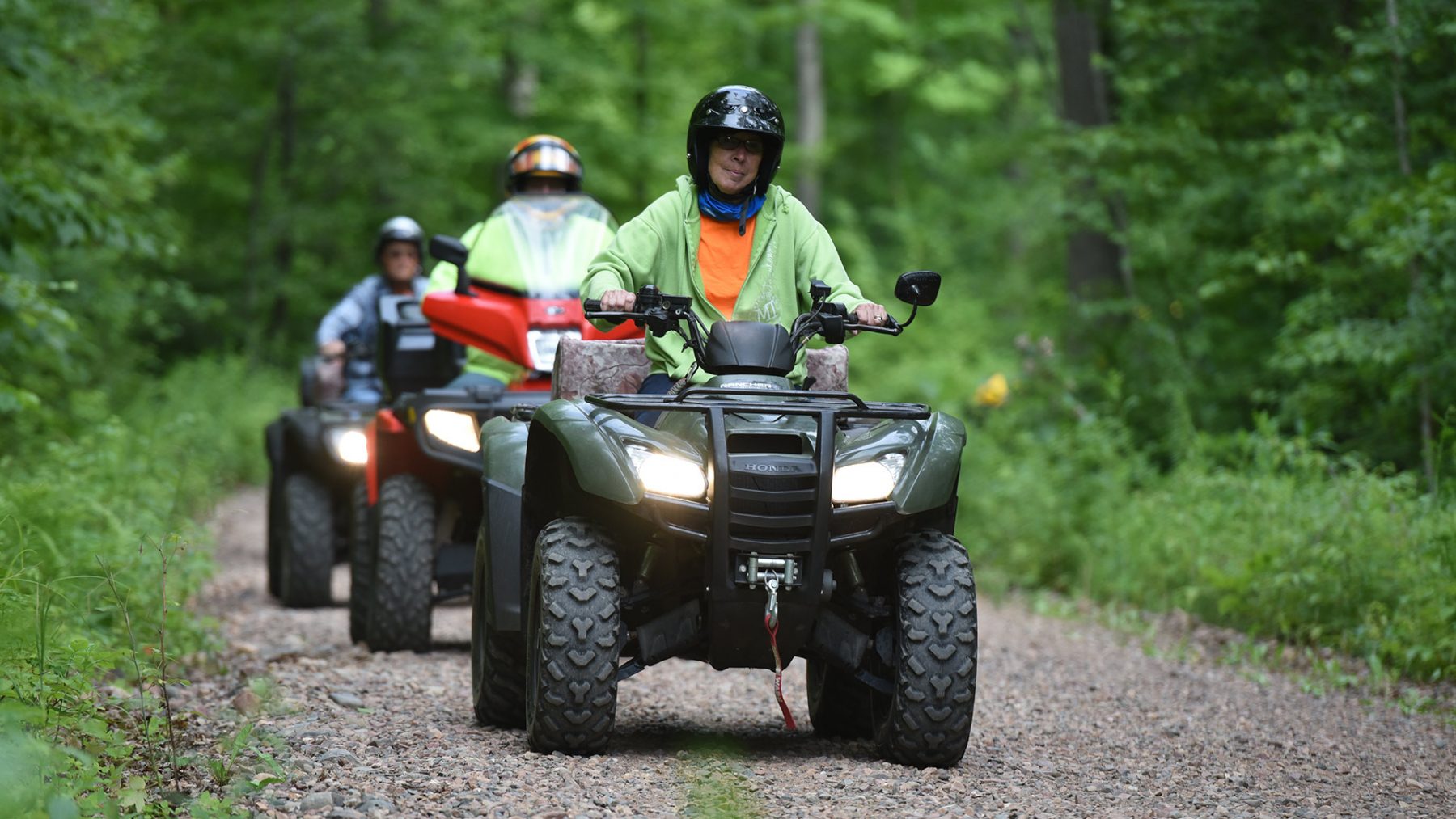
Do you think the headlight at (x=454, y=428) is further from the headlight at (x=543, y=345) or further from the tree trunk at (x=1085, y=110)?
the tree trunk at (x=1085, y=110)

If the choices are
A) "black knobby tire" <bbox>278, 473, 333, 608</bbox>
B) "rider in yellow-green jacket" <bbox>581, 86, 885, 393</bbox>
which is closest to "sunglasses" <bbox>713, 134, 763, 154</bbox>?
"rider in yellow-green jacket" <bbox>581, 86, 885, 393</bbox>

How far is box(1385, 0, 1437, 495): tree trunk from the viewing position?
33.5 feet

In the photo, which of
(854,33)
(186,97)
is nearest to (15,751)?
(186,97)

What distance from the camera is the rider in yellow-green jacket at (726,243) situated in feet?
19.6

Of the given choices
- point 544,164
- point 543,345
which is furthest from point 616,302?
point 544,164

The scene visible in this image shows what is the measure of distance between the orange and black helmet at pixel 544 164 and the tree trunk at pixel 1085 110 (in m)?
7.38

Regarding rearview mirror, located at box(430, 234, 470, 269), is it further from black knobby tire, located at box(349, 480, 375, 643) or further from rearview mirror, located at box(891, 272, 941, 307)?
rearview mirror, located at box(891, 272, 941, 307)

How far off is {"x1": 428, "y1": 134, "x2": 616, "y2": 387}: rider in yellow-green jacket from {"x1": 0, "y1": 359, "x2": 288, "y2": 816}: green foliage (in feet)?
5.77

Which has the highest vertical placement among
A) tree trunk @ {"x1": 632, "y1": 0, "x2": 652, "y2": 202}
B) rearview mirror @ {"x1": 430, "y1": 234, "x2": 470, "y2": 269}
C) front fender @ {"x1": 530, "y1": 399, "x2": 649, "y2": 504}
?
tree trunk @ {"x1": 632, "y1": 0, "x2": 652, "y2": 202}

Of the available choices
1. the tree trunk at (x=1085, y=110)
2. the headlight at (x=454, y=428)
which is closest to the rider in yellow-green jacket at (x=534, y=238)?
the headlight at (x=454, y=428)

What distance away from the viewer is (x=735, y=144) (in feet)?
19.9

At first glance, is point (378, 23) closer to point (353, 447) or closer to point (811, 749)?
point (353, 447)

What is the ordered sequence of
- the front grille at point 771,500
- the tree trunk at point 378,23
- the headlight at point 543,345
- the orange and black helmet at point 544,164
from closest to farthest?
1. the front grille at point 771,500
2. the headlight at point 543,345
3. the orange and black helmet at point 544,164
4. the tree trunk at point 378,23

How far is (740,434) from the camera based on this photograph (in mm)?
5137
